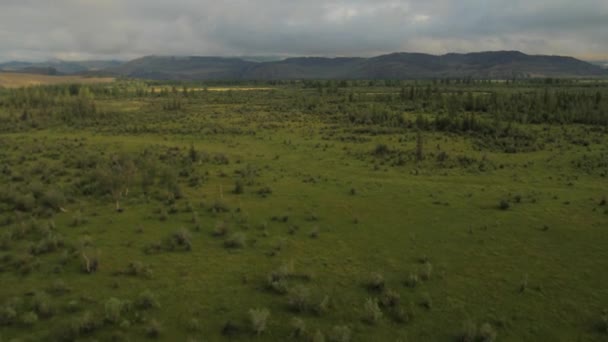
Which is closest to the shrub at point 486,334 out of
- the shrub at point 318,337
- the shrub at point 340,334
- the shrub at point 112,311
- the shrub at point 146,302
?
the shrub at point 340,334

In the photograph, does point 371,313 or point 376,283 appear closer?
point 371,313

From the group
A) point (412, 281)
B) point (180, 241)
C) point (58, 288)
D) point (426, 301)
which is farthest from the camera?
point (180, 241)

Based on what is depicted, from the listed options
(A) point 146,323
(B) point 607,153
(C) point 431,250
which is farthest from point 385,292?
(B) point 607,153

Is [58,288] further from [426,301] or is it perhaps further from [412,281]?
[426,301]

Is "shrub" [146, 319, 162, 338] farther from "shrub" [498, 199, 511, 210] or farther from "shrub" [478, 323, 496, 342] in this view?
"shrub" [498, 199, 511, 210]

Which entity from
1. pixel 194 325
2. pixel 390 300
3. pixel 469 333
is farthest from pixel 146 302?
pixel 469 333

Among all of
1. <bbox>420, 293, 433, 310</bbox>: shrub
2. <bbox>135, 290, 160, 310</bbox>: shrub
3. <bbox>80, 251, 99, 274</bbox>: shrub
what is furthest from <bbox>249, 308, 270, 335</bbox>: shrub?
<bbox>80, 251, 99, 274</bbox>: shrub
